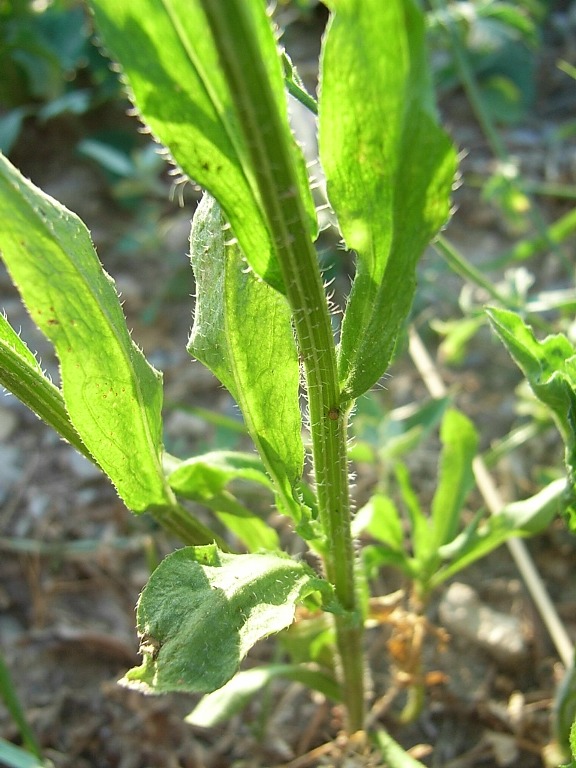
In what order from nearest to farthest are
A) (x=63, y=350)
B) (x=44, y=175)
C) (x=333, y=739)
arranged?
(x=63, y=350)
(x=333, y=739)
(x=44, y=175)

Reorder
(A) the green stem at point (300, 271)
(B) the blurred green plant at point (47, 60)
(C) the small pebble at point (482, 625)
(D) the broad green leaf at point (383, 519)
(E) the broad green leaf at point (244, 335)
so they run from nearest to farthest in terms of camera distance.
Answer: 1. (A) the green stem at point (300, 271)
2. (E) the broad green leaf at point (244, 335)
3. (D) the broad green leaf at point (383, 519)
4. (C) the small pebble at point (482, 625)
5. (B) the blurred green plant at point (47, 60)

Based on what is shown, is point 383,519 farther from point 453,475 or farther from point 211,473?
point 211,473

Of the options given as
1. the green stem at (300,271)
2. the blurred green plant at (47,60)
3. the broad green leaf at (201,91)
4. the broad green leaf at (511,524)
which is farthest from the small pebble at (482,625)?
the blurred green plant at (47,60)

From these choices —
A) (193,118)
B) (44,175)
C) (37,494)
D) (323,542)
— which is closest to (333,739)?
(323,542)

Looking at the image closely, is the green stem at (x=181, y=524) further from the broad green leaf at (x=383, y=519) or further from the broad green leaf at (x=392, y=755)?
the broad green leaf at (x=392, y=755)

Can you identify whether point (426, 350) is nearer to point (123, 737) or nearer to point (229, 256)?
point (123, 737)

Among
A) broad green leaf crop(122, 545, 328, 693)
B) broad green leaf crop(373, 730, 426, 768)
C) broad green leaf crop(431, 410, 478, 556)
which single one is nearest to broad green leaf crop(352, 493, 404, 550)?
broad green leaf crop(431, 410, 478, 556)

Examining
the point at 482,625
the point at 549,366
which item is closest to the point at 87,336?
the point at 549,366
